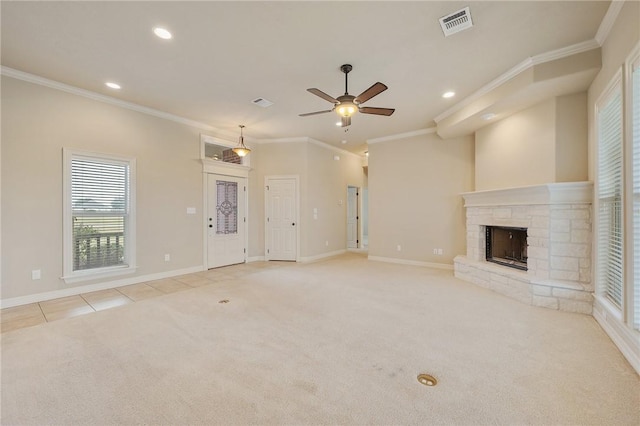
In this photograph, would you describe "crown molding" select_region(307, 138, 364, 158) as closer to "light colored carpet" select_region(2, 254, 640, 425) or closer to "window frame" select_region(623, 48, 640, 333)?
"light colored carpet" select_region(2, 254, 640, 425)

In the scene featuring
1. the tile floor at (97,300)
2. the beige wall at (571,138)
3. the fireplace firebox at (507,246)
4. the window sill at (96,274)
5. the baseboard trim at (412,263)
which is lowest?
the tile floor at (97,300)

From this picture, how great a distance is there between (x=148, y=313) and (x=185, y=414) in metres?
2.03

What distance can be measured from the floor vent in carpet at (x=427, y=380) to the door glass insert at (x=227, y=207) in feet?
16.2

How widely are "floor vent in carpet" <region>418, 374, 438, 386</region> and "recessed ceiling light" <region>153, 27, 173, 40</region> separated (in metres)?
3.84

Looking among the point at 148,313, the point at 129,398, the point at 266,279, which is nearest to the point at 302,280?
the point at 266,279

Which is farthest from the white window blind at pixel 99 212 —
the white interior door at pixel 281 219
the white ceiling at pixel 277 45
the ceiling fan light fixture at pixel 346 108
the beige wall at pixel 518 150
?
the beige wall at pixel 518 150

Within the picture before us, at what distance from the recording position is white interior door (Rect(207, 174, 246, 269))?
18.8 feet

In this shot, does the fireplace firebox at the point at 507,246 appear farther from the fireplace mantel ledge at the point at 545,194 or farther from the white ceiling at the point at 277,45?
the white ceiling at the point at 277,45

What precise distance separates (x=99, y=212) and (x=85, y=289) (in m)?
1.17

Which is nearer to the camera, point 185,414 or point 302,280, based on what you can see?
point 185,414

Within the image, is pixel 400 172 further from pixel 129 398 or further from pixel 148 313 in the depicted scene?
pixel 129 398

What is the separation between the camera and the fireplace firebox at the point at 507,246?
4.12m

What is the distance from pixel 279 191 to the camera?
22.0ft

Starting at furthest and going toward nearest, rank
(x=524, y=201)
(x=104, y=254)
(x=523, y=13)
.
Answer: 1. (x=104, y=254)
2. (x=524, y=201)
3. (x=523, y=13)
